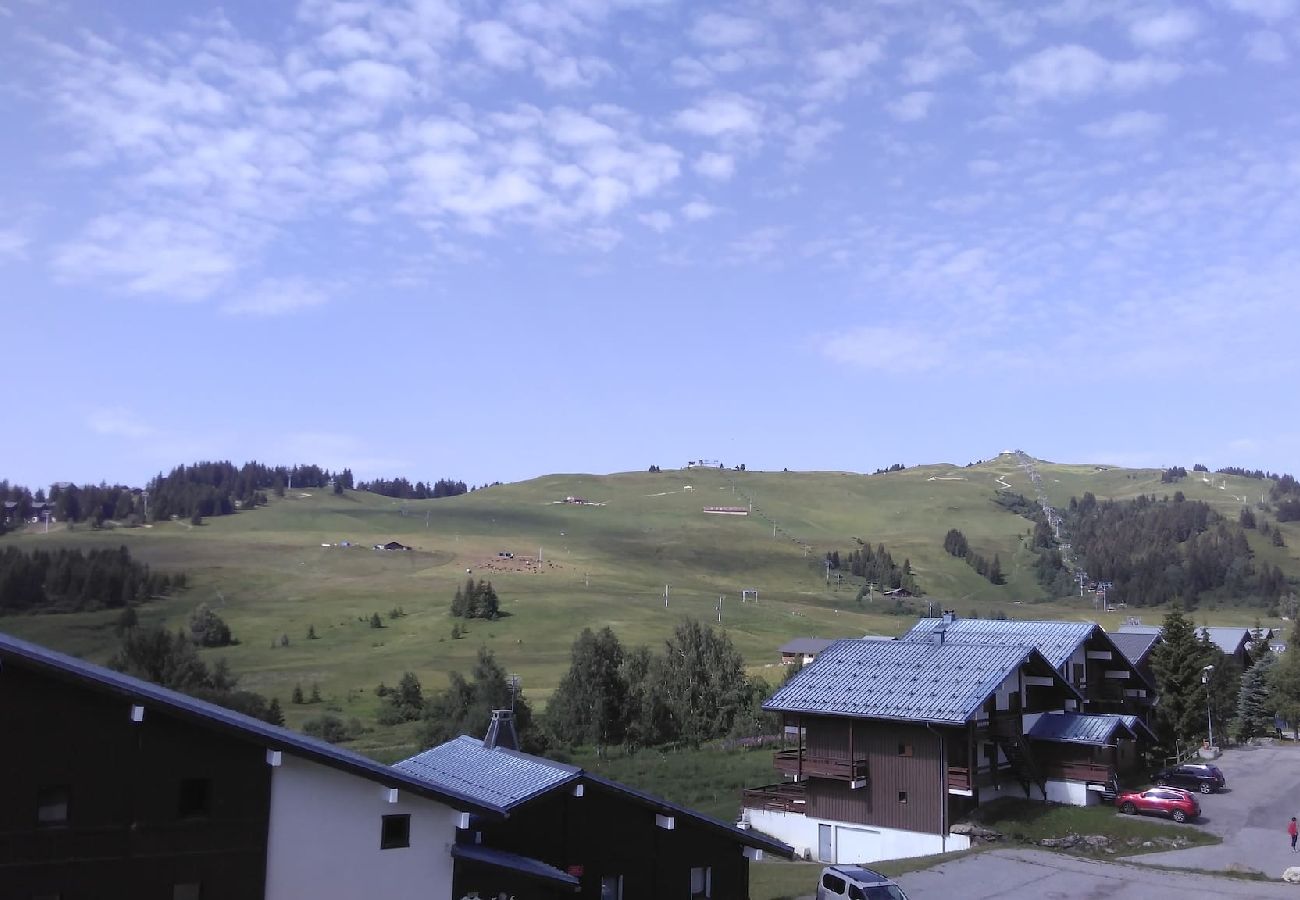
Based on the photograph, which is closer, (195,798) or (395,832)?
(195,798)

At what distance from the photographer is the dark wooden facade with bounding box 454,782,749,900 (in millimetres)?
21766

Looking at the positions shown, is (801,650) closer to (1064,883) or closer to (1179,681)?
(1179,681)

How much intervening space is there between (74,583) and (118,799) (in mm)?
152339

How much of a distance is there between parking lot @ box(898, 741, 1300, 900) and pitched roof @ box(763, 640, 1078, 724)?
5.36m

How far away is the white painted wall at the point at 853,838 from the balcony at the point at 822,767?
1.76 metres

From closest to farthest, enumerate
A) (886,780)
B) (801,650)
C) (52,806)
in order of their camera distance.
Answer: (52,806)
(886,780)
(801,650)

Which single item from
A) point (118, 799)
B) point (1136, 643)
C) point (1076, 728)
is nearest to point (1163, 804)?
point (1076, 728)

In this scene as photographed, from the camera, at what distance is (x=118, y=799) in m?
16.1

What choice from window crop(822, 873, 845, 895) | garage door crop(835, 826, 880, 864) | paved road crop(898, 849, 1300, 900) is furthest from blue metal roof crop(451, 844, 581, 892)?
garage door crop(835, 826, 880, 864)

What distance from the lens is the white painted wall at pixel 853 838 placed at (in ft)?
118

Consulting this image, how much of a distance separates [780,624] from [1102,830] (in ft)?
402

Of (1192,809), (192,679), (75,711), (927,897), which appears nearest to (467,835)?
(75,711)

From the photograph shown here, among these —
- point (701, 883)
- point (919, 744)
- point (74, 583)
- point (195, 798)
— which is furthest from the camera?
point (74, 583)

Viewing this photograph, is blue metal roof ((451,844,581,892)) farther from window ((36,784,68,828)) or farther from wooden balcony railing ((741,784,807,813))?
wooden balcony railing ((741,784,807,813))
